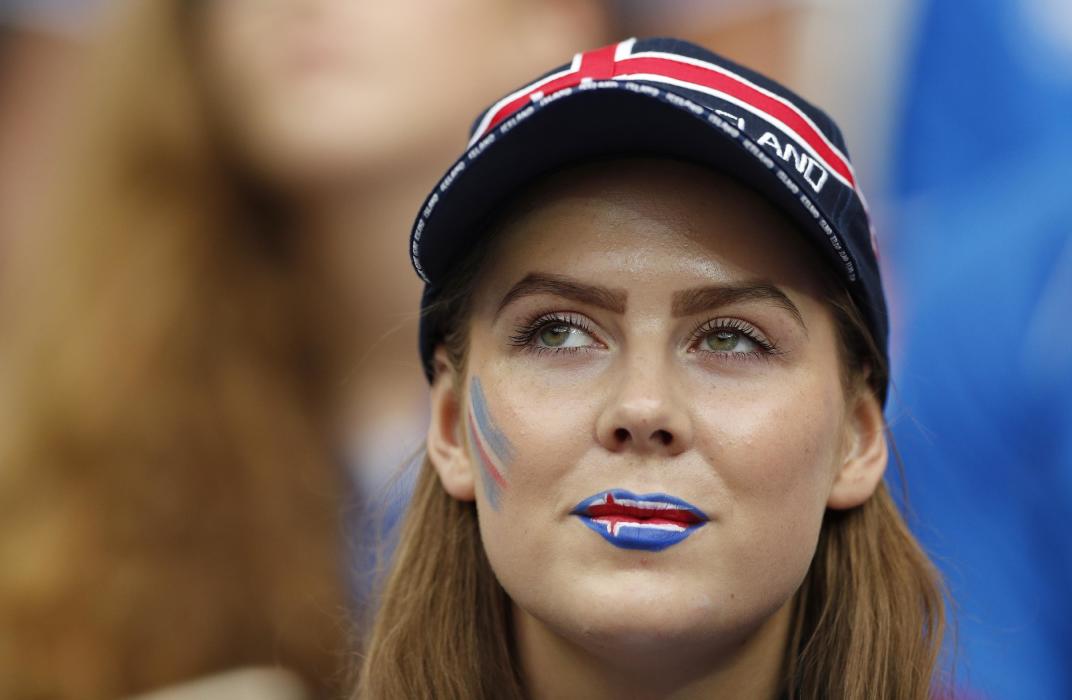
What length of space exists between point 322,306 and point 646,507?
2.35 meters

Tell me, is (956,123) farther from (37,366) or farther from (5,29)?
(5,29)

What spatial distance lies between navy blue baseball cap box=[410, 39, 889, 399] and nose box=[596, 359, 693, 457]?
12.9 inches

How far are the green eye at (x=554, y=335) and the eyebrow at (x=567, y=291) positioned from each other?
54 millimetres

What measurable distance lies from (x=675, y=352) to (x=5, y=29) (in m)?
3.71

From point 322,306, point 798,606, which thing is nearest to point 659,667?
point 798,606

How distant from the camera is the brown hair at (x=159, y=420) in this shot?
11.5 ft

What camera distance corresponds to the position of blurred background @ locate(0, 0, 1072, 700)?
3.30 metres

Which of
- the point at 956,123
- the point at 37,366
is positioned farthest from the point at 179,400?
the point at 956,123

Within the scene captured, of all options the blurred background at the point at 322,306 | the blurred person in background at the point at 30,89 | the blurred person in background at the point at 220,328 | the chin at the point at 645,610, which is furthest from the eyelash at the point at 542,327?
the blurred person in background at the point at 30,89

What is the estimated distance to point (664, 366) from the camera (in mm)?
1894

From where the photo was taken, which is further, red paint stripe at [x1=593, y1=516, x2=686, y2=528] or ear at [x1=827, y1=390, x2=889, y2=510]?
ear at [x1=827, y1=390, x2=889, y2=510]

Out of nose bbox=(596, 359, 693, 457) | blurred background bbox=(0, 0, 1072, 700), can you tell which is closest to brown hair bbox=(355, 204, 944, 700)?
nose bbox=(596, 359, 693, 457)

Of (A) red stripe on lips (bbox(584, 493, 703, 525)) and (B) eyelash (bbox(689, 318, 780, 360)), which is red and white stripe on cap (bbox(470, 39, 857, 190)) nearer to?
(B) eyelash (bbox(689, 318, 780, 360))

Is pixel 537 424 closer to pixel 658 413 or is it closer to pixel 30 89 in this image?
pixel 658 413
